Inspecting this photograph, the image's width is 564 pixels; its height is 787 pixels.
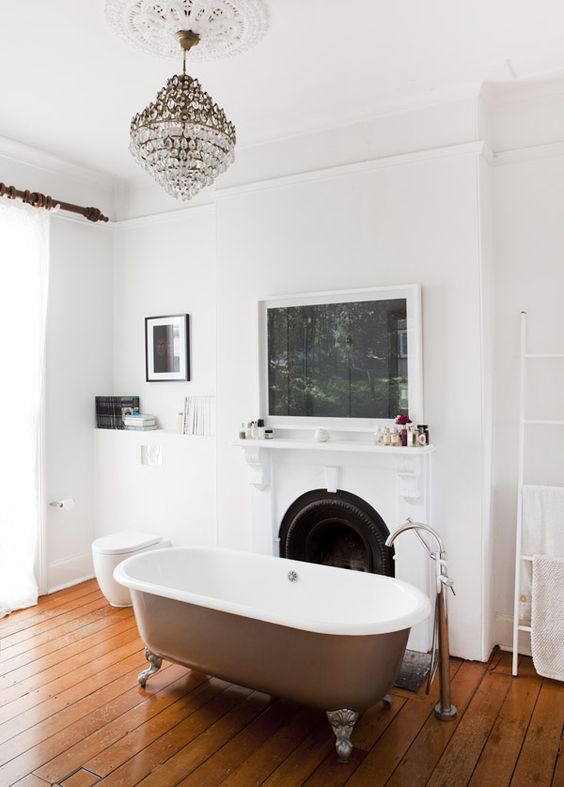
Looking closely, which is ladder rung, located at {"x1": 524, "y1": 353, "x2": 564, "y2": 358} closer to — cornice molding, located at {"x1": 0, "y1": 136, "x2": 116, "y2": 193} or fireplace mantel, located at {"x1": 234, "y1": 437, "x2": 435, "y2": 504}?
fireplace mantel, located at {"x1": 234, "y1": 437, "x2": 435, "y2": 504}

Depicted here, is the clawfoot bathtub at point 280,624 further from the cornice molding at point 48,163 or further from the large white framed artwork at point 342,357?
the cornice molding at point 48,163

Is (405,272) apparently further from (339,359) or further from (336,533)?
(336,533)

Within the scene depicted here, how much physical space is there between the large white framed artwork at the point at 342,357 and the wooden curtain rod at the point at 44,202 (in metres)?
1.58

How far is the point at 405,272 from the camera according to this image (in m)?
3.20

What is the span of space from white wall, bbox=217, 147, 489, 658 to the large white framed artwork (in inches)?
3.0

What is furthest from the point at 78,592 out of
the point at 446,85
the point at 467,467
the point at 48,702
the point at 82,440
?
the point at 446,85

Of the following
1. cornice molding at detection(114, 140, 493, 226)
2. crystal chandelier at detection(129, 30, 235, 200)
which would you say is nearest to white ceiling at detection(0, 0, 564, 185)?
cornice molding at detection(114, 140, 493, 226)

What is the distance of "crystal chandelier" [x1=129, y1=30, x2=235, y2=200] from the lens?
7.04 ft

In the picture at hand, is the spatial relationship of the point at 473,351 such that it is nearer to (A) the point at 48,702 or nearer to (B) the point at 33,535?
(A) the point at 48,702

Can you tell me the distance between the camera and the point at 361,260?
332 centimetres

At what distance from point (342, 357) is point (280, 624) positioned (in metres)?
1.53

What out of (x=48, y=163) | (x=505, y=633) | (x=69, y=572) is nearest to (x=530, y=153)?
(x=505, y=633)

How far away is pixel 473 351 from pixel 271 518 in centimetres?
149

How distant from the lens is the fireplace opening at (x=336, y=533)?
3.27m
